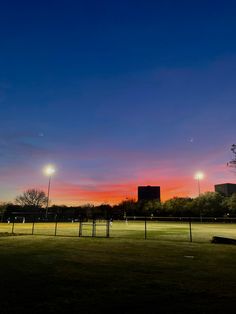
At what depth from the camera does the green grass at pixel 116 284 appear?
723cm

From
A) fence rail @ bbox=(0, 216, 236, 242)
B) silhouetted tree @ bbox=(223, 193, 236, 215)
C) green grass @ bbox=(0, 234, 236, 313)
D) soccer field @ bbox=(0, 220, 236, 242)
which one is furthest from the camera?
silhouetted tree @ bbox=(223, 193, 236, 215)

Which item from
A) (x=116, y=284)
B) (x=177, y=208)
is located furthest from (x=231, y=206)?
(x=116, y=284)

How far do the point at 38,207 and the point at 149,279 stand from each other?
537ft

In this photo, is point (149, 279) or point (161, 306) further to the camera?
point (149, 279)

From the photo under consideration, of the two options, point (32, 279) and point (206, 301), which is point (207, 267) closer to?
point (206, 301)

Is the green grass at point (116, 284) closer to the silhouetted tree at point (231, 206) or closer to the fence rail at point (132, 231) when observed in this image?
the fence rail at point (132, 231)

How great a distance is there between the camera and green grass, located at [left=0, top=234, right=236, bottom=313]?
7230 millimetres

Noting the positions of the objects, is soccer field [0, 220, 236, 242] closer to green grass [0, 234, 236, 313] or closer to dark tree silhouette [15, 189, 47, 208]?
green grass [0, 234, 236, 313]

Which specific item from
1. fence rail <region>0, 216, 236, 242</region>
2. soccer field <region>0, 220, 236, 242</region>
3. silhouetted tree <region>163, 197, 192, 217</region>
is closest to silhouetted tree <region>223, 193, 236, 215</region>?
silhouetted tree <region>163, 197, 192, 217</region>

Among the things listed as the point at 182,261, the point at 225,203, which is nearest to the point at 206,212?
the point at 225,203

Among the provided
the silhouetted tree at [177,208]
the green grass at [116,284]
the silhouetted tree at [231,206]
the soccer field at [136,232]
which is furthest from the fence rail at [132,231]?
the silhouetted tree at [177,208]

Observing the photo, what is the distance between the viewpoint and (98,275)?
430 inches

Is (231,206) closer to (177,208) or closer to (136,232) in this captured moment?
(177,208)

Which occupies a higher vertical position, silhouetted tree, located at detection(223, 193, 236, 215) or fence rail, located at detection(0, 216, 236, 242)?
silhouetted tree, located at detection(223, 193, 236, 215)
